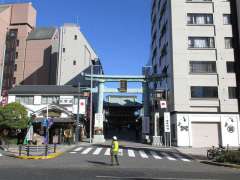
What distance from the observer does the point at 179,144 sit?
3550cm

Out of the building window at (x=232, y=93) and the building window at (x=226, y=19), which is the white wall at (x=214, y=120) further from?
the building window at (x=226, y=19)

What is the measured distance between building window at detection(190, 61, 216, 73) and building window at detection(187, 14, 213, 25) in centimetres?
546

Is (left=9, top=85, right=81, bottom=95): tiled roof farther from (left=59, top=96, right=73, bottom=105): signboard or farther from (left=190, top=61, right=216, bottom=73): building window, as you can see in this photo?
(left=190, top=61, right=216, bottom=73): building window

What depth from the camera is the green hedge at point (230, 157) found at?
18556 millimetres

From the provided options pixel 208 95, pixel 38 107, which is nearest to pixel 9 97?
pixel 38 107

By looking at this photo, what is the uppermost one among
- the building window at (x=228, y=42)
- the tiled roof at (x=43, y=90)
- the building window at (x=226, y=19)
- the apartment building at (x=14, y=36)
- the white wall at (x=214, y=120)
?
the apartment building at (x=14, y=36)

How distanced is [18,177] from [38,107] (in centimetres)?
3334

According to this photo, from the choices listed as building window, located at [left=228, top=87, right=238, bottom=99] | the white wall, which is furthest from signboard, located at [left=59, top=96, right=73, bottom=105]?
building window, located at [left=228, top=87, right=238, bottom=99]

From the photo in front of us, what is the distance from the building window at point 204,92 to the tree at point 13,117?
20.3 m

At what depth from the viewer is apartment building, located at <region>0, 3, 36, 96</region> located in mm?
71125

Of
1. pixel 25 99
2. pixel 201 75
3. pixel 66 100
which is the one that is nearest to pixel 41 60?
pixel 25 99

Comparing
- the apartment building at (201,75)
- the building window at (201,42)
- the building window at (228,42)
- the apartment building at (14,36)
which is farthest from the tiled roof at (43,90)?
the apartment building at (14,36)

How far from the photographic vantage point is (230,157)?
19.0m

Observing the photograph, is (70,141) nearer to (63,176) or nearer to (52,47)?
(63,176)
